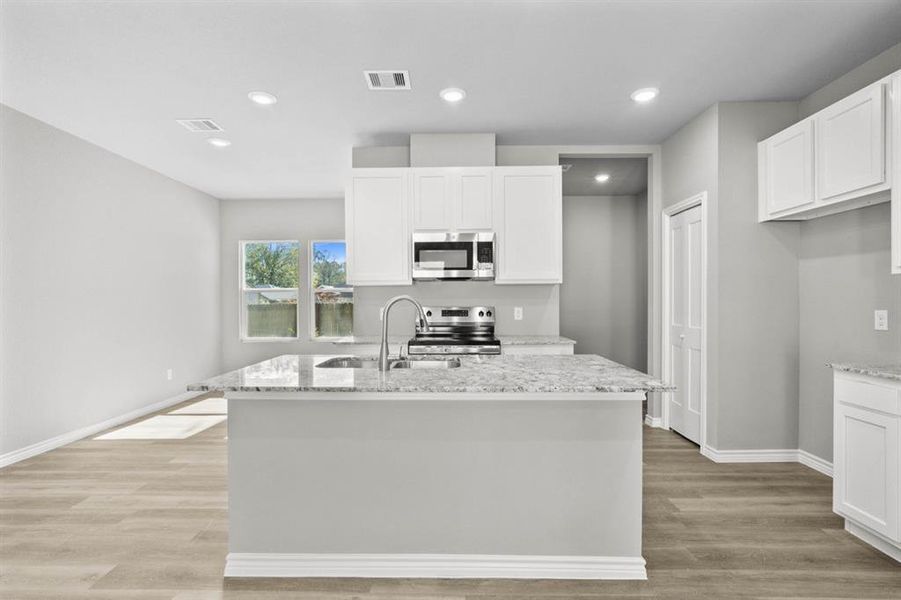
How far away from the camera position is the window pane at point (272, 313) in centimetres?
684

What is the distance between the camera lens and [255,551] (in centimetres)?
204

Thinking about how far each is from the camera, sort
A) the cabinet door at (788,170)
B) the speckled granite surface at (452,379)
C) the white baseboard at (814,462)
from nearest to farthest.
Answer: the speckled granite surface at (452,379)
the cabinet door at (788,170)
the white baseboard at (814,462)

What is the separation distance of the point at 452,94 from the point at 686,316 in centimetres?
269

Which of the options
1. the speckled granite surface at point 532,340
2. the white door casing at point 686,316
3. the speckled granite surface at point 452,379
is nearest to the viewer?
the speckled granite surface at point 452,379

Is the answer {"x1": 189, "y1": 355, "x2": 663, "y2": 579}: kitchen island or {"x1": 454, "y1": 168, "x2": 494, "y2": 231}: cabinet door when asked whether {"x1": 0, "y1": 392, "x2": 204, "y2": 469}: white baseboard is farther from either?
{"x1": 454, "y1": 168, "x2": 494, "y2": 231}: cabinet door

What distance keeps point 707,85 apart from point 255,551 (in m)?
3.91

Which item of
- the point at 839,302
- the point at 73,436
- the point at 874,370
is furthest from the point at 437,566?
the point at 73,436

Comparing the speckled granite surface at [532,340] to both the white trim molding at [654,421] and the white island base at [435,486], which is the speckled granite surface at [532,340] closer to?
the white trim molding at [654,421]

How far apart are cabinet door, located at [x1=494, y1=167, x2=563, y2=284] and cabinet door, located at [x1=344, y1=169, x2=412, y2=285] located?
83 centimetres

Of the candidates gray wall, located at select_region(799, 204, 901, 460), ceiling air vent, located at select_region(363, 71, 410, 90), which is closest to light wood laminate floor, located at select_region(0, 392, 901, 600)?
gray wall, located at select_region(799, 204, 901, 460)

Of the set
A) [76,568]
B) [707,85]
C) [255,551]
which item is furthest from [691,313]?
[76,568]

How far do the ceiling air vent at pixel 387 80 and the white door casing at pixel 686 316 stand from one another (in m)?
2.48

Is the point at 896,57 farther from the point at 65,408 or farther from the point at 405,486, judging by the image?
the point at 65,408

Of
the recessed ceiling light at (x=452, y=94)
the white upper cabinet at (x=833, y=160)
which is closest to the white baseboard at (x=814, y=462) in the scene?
the white upper cabinet at (x=833, y=160)
